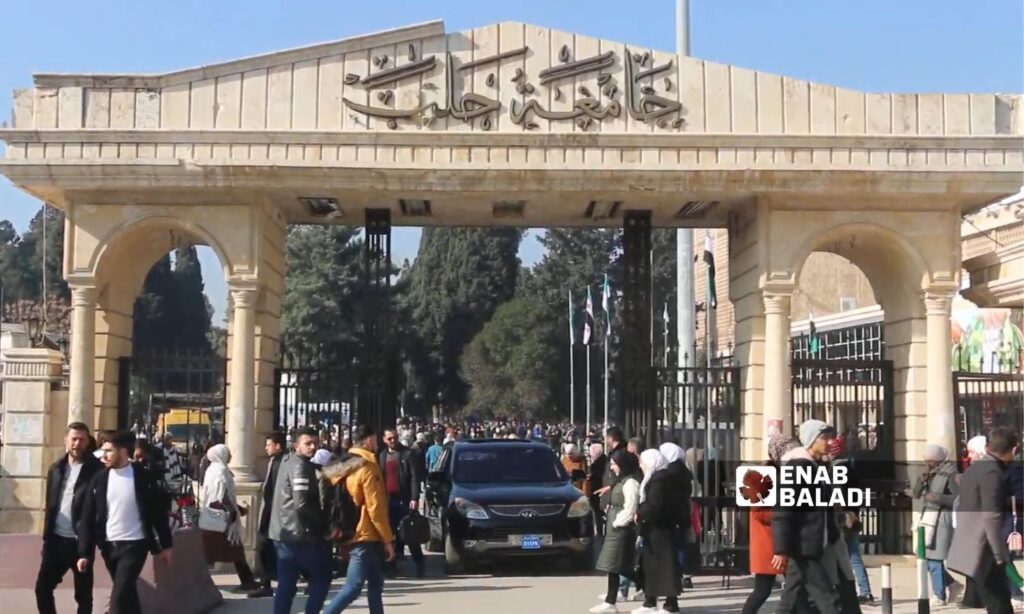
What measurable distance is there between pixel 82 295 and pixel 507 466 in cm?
561

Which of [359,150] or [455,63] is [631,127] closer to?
[455,63]

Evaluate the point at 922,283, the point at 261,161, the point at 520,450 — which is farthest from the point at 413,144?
the point at 922,283

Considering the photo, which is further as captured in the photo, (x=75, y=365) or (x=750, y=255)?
(x=750, y=255)

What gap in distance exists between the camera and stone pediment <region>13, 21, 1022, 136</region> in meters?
15.4

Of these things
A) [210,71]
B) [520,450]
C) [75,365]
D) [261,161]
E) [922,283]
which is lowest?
[520,450]

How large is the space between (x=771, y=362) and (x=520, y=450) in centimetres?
345

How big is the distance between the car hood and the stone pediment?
4.29 m

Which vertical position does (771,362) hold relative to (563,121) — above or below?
below

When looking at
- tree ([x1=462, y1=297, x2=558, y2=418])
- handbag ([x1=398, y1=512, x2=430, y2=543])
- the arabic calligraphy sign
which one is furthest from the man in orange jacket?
tree ([x1=462, y1=297, x2=558, y2=418])

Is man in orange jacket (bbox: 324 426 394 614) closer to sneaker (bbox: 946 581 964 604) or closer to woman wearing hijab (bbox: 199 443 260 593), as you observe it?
woman wearing hijab (bbox: 199 443 260 593)

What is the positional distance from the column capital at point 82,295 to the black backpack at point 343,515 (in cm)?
706

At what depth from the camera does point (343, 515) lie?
9.52 metres

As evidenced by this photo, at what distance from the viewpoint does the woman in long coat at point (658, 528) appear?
37.6 ft

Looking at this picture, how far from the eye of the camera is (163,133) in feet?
49.7
